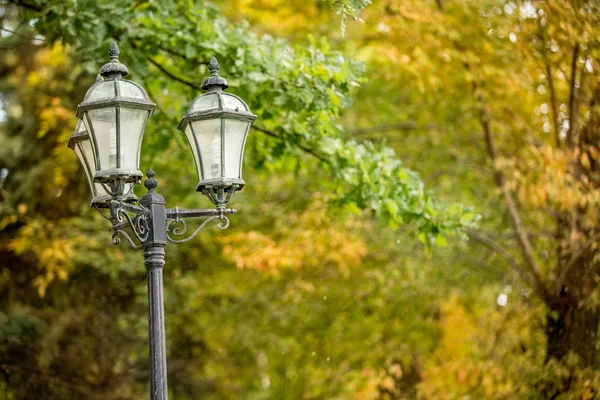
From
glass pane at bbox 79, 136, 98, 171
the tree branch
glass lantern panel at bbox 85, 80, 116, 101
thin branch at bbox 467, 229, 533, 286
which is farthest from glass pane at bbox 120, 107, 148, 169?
thin branch at bbox 467, 229, 533, 286

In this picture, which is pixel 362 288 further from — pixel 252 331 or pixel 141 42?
pixel 141 42

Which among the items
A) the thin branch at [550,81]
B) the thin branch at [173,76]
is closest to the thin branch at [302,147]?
the thin branch at [173,76]

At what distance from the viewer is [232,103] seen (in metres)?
4.64

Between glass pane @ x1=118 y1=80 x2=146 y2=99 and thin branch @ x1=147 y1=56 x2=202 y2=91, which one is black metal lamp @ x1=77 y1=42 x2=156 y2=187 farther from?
thin branch @ x1=147 y1=56 x2=202 y2=91

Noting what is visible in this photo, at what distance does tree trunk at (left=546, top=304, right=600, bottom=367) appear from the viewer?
28.8 ft

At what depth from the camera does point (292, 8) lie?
14062 mm

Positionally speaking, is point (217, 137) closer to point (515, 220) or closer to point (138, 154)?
point (138, 154)

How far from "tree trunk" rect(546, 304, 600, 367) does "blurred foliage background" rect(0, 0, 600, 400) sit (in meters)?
0.02

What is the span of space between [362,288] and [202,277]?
11.0 feet

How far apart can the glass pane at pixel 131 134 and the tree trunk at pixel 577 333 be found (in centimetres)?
→ 583

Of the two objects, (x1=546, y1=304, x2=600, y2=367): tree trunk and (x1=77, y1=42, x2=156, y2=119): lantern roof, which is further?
(x1=546, y1=304, x2=600, y2=367): tree trunk

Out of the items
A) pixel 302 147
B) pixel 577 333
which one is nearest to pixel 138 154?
pixel 302 147

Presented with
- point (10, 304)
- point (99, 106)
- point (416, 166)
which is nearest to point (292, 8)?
point (416, 166)

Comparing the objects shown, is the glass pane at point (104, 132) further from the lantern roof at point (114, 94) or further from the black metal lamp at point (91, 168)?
the black metal lamp at point (91, 168)
